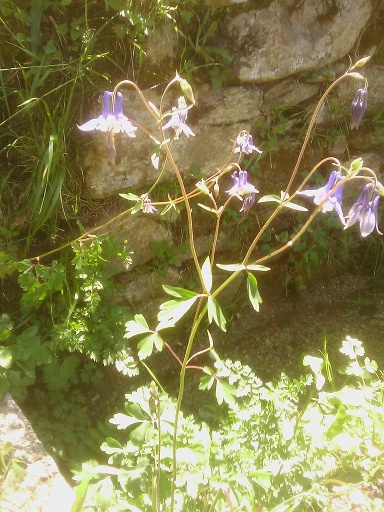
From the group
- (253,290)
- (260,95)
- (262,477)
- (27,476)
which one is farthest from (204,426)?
(260,95)

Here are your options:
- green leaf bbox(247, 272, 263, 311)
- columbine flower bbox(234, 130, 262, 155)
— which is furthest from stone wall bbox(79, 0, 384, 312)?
green leaf bbox(247, 272, 263, 311)

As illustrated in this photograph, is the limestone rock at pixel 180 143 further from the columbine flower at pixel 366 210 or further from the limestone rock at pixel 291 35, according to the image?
the columbine flower at pixel 366 210

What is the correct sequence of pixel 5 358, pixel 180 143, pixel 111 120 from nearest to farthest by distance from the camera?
pixel 111 120
pixel 5 358
pixel 180 143

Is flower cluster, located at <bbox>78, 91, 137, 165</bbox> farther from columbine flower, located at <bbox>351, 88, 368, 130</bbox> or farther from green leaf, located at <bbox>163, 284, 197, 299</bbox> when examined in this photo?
columbine flower, located at <bbox>351, 88, 368, 130</bbox>

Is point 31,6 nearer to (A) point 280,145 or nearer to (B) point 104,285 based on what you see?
(B) point 104,285

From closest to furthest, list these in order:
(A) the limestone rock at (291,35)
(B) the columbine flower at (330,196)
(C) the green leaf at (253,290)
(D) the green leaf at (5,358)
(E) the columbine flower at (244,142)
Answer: (C) the green leaf at (253,290)
(B) the columbine flower at (330,196)
(E) the columbine flower at (244,142)
(D) the green leaf at (5,358)
(A) the limestone rock at (291,35)

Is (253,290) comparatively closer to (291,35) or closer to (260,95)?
(260,95)

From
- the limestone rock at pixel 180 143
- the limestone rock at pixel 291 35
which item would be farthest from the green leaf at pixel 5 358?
the limestone rock at pixel 291 35

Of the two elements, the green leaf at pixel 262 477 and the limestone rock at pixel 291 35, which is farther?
the limestone rock at pixel 291 35
